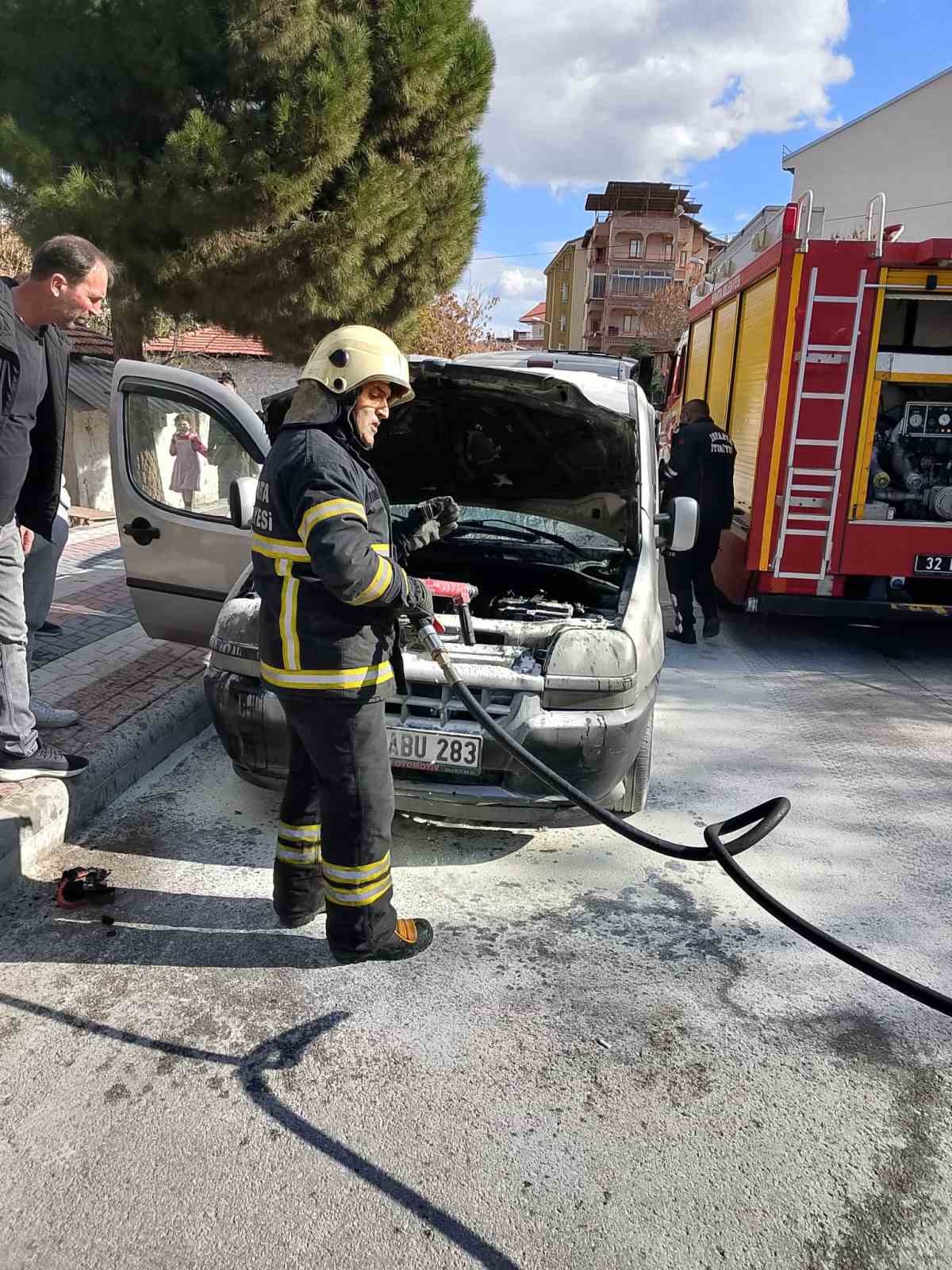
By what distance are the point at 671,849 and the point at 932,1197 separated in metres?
0.96

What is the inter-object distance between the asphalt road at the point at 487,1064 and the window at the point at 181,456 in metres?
1.92

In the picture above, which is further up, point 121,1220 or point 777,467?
point 777,467

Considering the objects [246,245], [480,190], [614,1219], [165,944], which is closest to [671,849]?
[614,1219]

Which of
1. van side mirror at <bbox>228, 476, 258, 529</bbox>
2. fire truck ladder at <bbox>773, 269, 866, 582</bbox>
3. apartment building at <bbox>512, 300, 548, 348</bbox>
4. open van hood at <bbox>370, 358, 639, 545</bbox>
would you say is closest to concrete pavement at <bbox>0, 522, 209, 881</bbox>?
van side mirror at <bbox>228, 476, 258, 529</bbox>

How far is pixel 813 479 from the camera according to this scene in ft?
21.9

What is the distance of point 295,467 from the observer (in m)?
2.53

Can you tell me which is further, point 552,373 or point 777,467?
point 777,467

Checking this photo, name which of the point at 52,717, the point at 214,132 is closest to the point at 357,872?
the point at 52,717

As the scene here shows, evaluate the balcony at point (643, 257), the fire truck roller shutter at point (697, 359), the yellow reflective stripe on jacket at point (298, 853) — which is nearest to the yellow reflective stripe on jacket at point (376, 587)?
the yellow reflective stripe on jacket at point (298, 853)

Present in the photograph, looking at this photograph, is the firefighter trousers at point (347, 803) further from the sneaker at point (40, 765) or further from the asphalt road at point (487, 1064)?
the sneaker at point (40, 765)

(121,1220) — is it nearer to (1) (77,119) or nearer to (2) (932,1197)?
(2) (932,1197)

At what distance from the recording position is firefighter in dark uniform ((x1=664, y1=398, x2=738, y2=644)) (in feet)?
24.0

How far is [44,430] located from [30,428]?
210mm

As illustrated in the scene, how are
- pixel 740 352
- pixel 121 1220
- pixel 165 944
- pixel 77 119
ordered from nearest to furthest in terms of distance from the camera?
pixel 121 1220 < pixel 165 944 < pixel 740 352 < pixel 77 119
